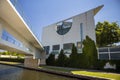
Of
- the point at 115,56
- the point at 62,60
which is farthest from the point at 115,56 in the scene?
the point at 62,60

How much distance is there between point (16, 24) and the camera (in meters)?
11.9

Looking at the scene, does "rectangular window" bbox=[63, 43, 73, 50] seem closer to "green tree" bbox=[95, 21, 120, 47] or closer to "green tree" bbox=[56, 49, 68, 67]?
"green tree" bbox=[56, 49, 68, 67]

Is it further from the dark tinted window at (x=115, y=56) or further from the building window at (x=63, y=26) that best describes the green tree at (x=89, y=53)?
the building window at (x=63, y=26)

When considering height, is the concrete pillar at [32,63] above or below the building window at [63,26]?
below

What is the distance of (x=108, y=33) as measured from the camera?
91.1 ft

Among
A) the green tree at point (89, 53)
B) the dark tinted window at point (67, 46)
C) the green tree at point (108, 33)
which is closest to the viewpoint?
the green tree at point (89, 53)

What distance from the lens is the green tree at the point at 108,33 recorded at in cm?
2728

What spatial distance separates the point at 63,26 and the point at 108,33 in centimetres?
1080

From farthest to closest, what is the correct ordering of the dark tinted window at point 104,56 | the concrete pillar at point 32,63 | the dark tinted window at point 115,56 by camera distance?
the concrete pillar at point 32,63, the dark tinted window at point 104,56, the dark tinted window at point 115,56

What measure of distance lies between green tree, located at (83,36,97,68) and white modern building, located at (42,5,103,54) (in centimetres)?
122

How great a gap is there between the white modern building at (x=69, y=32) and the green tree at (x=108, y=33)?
260 inches

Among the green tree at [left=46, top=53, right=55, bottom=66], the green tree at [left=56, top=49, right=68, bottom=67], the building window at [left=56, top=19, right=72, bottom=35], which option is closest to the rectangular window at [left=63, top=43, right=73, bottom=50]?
the green tree at [left=56, top=49, right=68, bottom=67]

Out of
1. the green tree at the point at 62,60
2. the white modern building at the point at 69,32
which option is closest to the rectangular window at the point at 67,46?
the white modern building at the point at 69,32

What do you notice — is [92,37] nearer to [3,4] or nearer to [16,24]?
[16,24]
